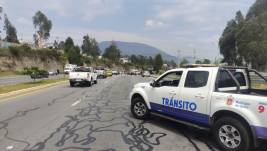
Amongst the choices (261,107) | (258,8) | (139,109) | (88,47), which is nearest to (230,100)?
(261,107)

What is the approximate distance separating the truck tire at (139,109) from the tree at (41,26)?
105517 millimetres

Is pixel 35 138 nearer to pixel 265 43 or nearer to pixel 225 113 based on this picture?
pixel 225 113

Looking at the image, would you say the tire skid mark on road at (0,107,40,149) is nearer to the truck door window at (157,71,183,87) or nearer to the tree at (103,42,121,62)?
the truck door window at (157,71,183,87)

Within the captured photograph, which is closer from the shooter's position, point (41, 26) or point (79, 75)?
point (79, 75)

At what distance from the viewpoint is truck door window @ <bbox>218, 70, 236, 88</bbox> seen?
915cm

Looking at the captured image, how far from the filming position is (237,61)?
83938mm

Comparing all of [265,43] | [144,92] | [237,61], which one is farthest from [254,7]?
[144,92]

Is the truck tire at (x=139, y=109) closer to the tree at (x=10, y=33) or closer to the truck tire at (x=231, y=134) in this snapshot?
the truck tire at (x=231, y=134)

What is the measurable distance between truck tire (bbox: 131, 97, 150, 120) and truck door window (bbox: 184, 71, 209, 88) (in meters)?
2.38

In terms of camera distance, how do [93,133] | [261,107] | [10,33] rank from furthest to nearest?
[10,33], [93,133], [261,107]

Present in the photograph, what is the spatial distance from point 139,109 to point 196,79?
3165 millimetres

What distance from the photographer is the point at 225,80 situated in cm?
926

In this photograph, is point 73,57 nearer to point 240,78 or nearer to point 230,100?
point 240,78

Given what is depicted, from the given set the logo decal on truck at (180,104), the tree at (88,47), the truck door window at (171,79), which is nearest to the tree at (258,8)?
the truck door window at (171,79)
